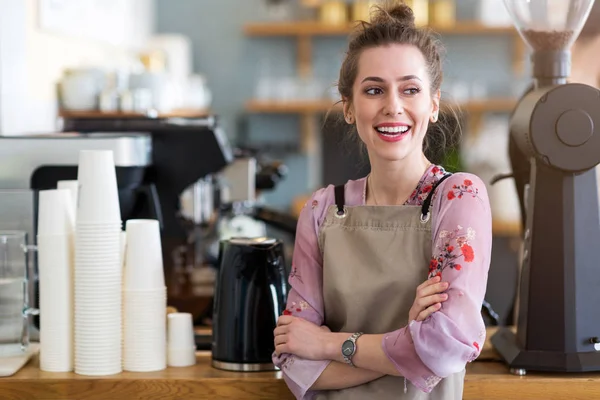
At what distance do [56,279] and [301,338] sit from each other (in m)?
0.47

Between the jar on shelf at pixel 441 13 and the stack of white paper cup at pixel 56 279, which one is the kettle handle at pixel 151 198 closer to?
the stack of white paper cup at pixel 56 279

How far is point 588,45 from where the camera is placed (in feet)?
8.13

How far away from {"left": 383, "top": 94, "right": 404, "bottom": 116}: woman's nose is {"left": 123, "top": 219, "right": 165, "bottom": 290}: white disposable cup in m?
0.49

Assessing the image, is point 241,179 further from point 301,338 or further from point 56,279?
point 301,338

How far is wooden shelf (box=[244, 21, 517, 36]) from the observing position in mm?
5957

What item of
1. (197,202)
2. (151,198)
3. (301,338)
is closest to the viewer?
(301,338)

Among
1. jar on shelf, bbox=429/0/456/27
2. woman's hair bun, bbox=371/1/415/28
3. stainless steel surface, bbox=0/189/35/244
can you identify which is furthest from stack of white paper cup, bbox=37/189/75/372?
jar on shelf, bbox=429/0/456/27

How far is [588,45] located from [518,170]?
29.0 inches

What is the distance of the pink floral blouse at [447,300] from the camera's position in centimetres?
141

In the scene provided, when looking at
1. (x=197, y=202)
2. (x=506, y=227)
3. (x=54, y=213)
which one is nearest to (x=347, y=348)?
(x=54, y=213)

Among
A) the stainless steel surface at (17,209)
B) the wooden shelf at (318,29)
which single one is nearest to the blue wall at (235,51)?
the wooden shelf at (318,29)

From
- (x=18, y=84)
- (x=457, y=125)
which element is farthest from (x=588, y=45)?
(x=18, y=84)

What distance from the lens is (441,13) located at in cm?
598

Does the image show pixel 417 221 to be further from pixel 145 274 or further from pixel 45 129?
pixel 45 129
